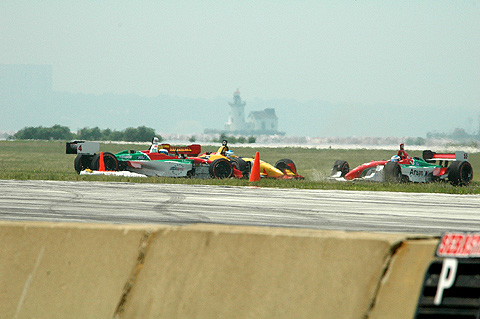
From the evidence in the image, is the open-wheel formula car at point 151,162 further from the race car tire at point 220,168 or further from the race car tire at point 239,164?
the race car tire at point 239,164

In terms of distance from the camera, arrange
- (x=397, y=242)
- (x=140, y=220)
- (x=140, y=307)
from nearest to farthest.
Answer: (x=397, y=242) → (x=140, y=307) → (x=140, y=220)

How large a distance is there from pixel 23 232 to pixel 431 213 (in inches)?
393

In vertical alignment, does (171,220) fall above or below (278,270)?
below

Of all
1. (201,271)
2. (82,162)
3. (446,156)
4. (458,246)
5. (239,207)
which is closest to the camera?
(458,246)

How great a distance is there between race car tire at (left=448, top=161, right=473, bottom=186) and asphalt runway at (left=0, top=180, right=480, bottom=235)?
4.85m

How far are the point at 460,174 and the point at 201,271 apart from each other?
2025 centimetres

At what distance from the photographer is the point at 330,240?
4.62 m

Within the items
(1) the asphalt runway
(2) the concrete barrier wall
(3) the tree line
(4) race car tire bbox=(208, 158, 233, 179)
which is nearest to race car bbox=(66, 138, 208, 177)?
(4) race car tire bbox=(208, 158, 233, 179)

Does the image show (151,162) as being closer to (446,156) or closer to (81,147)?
(81,147)

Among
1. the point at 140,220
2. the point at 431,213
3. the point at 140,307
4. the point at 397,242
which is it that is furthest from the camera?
the point at 431,213

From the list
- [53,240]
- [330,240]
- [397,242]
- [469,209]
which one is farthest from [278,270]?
[469,209]

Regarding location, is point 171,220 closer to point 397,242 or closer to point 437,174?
point 397,242

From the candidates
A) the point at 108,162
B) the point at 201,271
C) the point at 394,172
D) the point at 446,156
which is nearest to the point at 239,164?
the point at 108,162

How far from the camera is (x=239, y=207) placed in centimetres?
1417
